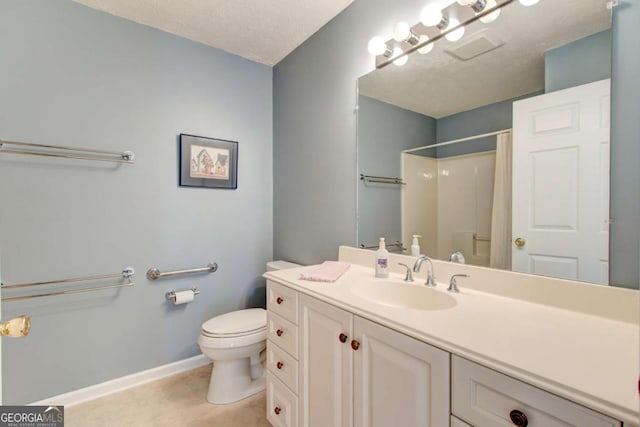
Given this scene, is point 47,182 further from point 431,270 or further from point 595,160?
point 595,160

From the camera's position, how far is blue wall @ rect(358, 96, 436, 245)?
1.50m

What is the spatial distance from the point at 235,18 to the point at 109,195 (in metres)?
1.41

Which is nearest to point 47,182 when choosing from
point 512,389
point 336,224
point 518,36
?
point 336,224

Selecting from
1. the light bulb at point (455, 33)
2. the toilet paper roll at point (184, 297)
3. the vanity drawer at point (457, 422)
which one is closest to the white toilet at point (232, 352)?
the toilet paper roll at point (184, 297)

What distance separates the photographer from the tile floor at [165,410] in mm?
1546

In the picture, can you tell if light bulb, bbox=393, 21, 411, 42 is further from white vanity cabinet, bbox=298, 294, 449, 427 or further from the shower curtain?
white vanity cabinet, bbox=298, 294, 449, 427

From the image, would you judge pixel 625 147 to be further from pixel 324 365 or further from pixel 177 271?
pixel 177 271

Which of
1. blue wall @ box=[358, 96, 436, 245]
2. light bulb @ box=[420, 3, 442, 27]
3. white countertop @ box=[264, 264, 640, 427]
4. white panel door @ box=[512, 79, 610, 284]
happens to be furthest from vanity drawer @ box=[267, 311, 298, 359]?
light bulb @ box=[420, 3, 442, 27]

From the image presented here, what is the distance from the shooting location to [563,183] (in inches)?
38.1

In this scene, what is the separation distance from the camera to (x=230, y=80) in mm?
2262

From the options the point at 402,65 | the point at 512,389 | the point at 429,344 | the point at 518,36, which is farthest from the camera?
the point at 402,65

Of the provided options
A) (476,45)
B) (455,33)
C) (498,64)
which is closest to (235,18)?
(455,33)

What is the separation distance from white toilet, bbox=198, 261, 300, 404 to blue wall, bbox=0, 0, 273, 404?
0.50 metres

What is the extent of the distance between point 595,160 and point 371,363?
3.25 feet
